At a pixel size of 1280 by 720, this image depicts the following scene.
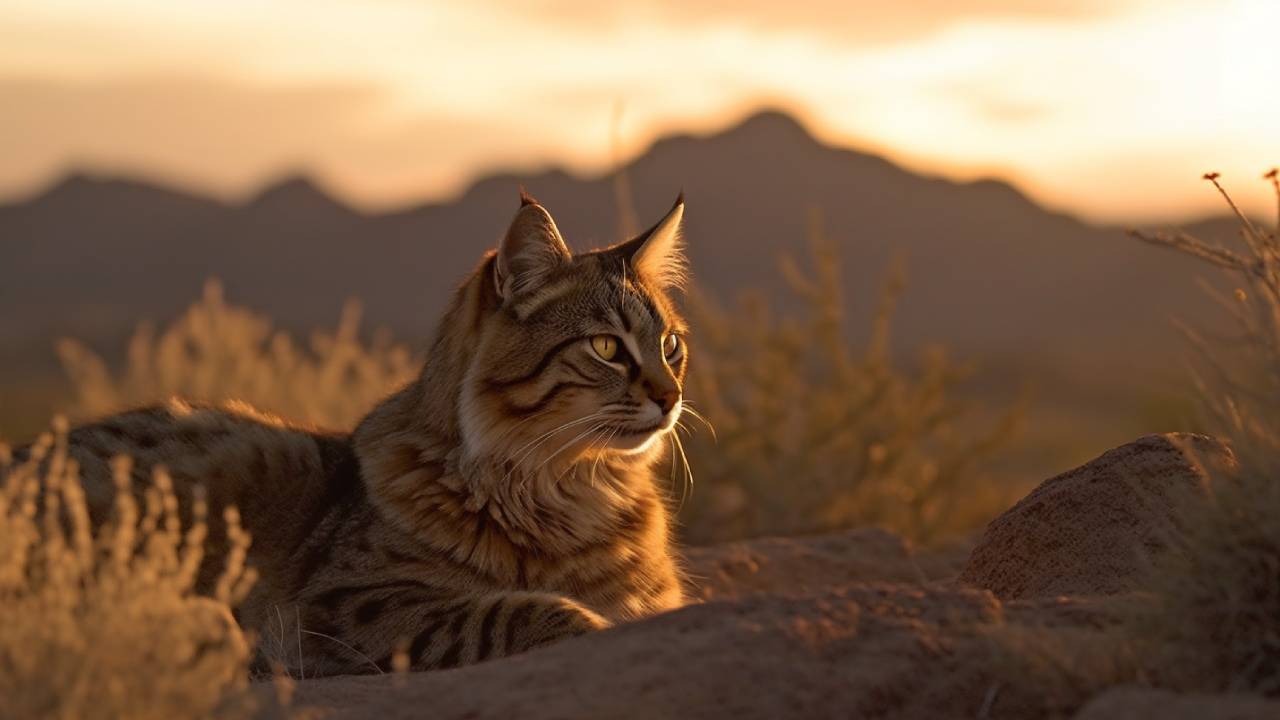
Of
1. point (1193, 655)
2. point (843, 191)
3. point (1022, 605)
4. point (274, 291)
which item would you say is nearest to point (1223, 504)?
point (1193, 655)

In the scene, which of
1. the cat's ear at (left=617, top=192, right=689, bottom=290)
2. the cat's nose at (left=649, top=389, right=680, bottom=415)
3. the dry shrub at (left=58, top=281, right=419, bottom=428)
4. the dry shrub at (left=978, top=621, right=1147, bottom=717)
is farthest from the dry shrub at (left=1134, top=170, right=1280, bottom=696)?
the dry shrub at (left=58, top=281, right=419, bottom=428)

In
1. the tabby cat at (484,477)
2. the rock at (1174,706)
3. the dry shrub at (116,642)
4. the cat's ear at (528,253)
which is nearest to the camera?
the rock at (1174,706)

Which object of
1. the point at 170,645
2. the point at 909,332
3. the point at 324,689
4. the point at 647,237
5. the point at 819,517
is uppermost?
the point at 647,237

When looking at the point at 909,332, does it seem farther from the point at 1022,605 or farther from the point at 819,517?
the point at 1022,605

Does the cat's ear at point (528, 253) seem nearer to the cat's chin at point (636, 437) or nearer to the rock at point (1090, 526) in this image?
the cat's chin at point (636, 437)

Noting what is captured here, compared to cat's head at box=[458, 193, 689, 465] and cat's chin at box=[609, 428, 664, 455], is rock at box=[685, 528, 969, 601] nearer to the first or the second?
cat's chin at box=[609, 428, 664, 455]

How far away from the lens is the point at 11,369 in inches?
1991

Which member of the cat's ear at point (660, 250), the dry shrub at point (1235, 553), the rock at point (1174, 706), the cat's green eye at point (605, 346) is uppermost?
the cat's ear at point (660, 250)

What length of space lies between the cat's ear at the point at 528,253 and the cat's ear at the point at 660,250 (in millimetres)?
407

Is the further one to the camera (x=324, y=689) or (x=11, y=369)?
(x=11, y=369)

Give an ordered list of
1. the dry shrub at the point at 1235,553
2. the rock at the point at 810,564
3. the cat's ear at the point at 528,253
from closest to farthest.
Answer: the dry shrub at the point at 1235,553, the cat's ear at the point at 528,253, the rock at the point at 810,564

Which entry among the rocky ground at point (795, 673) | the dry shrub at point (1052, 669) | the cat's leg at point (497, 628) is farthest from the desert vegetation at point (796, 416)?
the dry shrub at point (1052, 669)

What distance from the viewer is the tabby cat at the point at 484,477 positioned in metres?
5.53

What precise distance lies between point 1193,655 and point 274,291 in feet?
235
